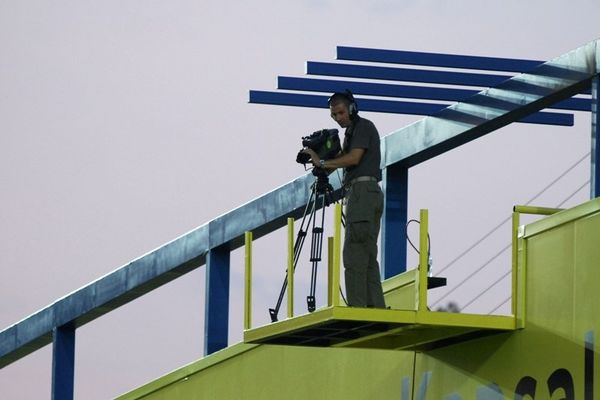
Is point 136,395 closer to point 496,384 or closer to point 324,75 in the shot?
point 324,75

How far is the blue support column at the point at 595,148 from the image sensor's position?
14.5 metres

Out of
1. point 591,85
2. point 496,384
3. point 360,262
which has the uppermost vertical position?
point 591,85

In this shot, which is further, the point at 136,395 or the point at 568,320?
the point at 136,395

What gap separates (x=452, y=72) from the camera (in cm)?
1691

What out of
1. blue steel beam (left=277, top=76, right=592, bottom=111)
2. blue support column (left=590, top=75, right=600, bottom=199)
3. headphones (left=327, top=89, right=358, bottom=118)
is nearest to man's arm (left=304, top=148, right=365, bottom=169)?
headphones (left=327, top=89, right=358, bottom=118)

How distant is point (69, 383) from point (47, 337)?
1.53 metres

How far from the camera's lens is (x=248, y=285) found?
15.7 metres

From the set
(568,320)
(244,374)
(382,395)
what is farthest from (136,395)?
(568,320)

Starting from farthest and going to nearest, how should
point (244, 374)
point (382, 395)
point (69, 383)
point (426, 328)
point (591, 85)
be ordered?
point (69, 383) < point (244, 374) < point (382, 395) < point (591, 85) < point (426, 328)

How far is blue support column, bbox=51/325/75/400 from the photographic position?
97.3 ft

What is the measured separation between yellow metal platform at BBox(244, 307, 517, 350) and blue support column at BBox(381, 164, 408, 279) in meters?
2.99

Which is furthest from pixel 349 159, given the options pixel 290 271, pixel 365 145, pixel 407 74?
pixel 407 74

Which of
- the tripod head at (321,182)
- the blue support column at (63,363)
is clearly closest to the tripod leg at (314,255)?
the tripod head at (321,182)

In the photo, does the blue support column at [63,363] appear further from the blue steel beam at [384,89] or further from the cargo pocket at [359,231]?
the cargo pocket at [359,231]
